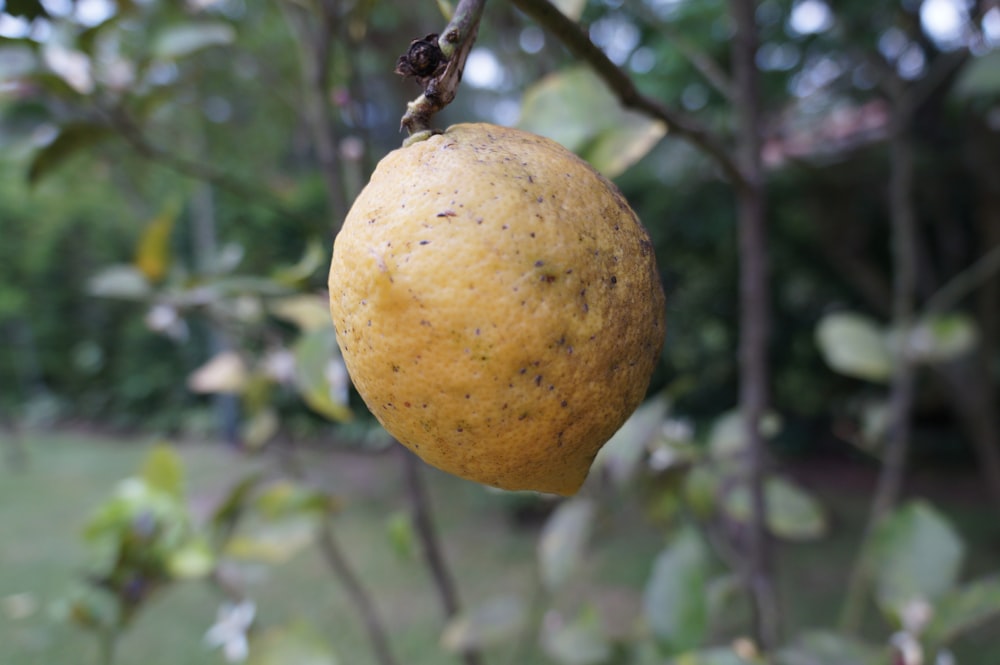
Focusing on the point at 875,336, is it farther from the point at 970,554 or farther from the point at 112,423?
the point at 112,423

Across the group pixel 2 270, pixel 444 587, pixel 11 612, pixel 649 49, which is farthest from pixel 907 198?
pixel 2 270

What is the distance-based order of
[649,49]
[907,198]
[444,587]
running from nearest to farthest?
1. [444,587]
2. [907,198]
3. [649,49]

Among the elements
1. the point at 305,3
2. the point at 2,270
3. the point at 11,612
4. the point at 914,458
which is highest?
the point at 305,3

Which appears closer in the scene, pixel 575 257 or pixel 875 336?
pixel 575 257

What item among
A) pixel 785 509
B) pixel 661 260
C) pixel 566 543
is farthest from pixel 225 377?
pixel 661 260

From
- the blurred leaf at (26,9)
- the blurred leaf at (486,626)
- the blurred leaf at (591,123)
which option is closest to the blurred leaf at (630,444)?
the blurred leaf at (486,626)

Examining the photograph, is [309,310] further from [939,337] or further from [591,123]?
[939,337]
